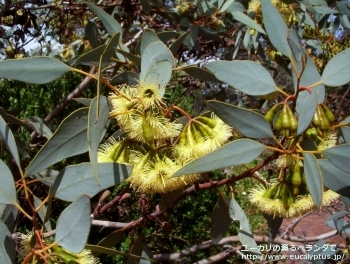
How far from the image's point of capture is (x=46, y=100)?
3520 millimetres

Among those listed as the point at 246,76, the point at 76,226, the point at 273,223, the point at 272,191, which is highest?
the point at 246,76

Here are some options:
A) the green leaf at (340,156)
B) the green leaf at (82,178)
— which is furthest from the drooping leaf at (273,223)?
the green leaf at (82,178)

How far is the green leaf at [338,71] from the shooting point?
86 cm

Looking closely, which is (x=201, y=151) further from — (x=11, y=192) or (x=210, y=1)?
(x=210, y=1)

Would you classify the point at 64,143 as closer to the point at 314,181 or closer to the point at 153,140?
the point at 153,140

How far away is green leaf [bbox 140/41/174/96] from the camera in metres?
0.85

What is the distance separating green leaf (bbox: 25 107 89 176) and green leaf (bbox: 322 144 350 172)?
0.47 metres

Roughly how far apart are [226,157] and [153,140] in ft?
0.54

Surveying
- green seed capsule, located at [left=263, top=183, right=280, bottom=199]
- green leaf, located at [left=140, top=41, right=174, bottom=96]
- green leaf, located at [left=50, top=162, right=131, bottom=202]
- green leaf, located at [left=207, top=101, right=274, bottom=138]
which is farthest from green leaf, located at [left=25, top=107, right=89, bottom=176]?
green seed capsule, located at [left=263, top=183, right=280, bottom=199]

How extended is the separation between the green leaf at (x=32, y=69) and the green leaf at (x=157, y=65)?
6.5 inches

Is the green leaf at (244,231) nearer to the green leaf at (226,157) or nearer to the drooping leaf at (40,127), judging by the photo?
→ the green leaf at (226,157)

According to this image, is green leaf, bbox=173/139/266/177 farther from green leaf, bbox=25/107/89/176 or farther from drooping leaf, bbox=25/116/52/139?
drooping leaf, bbox=25/116/52/139

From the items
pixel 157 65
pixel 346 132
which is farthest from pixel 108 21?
pixel 346 132

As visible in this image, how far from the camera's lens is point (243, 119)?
2.69ft
